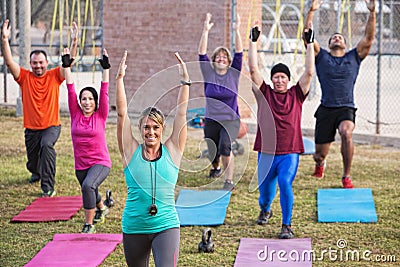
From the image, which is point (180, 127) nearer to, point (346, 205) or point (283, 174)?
point (283, 174)

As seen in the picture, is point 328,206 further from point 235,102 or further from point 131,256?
point 131,256

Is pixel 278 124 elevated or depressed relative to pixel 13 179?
elevated

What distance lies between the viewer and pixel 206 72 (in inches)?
368

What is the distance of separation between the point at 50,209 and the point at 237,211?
2.06m

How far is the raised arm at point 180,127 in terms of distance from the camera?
515cm

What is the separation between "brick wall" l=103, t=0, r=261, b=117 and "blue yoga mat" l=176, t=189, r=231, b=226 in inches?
205

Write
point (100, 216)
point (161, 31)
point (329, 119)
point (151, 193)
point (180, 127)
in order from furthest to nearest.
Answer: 1. point (161, 31)
2. point (329, 119)
3. point (100, 216)
4. point (180, 127)
5. point (151, 193)

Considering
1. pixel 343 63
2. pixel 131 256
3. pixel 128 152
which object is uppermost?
pixel 343 63

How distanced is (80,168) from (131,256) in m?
2.75

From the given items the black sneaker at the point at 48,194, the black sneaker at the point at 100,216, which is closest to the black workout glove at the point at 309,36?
the black sneaker at the point at 100,216

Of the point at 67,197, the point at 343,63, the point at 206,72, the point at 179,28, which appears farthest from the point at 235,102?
the point at 179,28

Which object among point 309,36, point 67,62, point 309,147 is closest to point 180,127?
point 309,36

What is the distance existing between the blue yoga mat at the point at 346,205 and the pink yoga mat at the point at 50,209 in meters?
2.70

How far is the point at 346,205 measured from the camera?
8430mm
